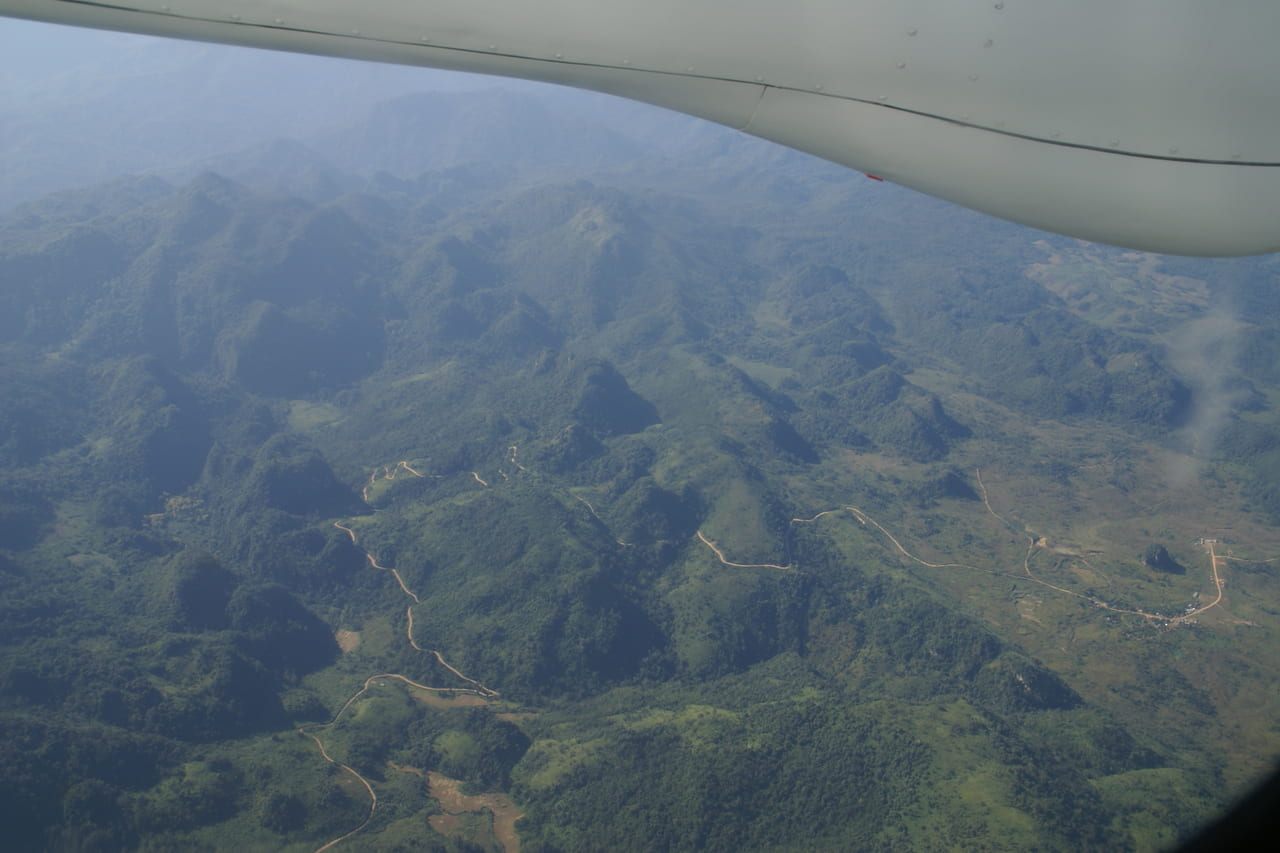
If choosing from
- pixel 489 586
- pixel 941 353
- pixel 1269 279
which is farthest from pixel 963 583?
pixel 1269 279

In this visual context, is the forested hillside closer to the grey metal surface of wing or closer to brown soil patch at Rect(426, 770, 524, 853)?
brown soil patch at Rect(426, 770, 524, 853)

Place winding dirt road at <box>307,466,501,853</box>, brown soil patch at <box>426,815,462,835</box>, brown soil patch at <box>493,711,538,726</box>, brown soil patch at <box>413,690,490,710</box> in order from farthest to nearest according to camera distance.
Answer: brown soil patch at <box>413,690,490,710</box> → brown soil patch at <box>493,711,538,726</box> → winding dirt road at <box>307,466,501,853</box> → brown soil patch at <box>426,815,462,835</box>

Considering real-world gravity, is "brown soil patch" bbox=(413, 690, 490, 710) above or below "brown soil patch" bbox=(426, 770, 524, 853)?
below

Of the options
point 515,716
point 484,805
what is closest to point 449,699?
point 515,716

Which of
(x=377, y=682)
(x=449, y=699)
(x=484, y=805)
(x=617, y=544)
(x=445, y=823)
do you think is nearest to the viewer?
(x=445, y=823)

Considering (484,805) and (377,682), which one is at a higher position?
(484,805)

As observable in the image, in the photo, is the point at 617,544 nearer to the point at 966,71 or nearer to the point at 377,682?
the point at 377,682

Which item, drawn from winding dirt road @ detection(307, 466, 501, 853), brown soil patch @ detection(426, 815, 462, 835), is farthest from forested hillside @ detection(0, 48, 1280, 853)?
winding dirt road @ detection(307, 466, 501, 853)

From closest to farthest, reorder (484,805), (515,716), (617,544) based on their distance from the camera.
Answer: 1. (484,805)
2. (515,716)
3. (617,544)
